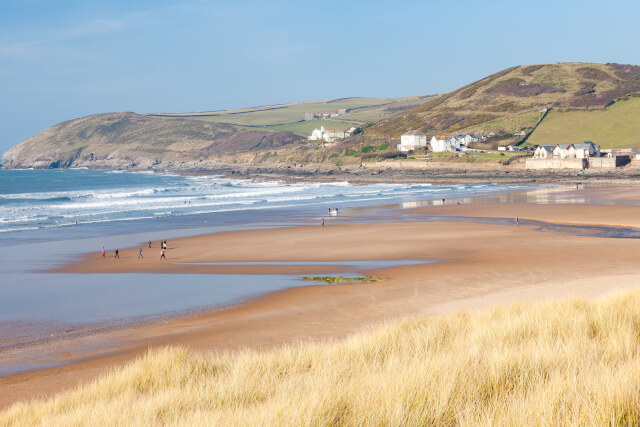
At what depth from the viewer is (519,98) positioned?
159 meters

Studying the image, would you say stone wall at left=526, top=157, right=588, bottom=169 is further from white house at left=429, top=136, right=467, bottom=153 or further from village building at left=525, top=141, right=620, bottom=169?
white house at left=429, top=136, right=467, bottom=153

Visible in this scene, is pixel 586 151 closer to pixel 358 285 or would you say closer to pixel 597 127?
pixel 597 127

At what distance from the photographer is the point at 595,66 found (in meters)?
180

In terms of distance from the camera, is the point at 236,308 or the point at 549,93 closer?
the point at 236,308

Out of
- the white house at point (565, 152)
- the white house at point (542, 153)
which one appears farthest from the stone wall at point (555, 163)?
the white house at point (565, 152)

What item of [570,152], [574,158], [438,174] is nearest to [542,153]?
[570,152]

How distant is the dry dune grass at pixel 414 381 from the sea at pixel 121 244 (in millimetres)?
5697

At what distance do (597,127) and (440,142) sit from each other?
110ft

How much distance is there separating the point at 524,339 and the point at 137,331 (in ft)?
30.2

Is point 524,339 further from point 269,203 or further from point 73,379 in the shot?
point 269,203

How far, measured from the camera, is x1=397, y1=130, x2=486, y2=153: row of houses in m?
116

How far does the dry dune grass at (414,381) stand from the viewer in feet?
16.4

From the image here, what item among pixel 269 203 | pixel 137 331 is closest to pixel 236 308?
pixel 137 331

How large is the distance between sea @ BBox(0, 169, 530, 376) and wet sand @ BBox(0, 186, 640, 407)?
133 centimetres
